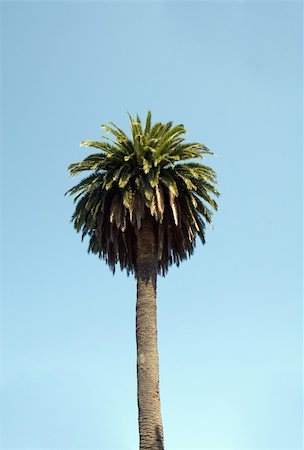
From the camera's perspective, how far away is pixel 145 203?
32.5 m

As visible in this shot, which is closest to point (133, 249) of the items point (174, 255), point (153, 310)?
point (174, 255)

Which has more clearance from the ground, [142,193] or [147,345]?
[142,193]

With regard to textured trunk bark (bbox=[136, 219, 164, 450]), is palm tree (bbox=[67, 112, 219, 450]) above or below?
above

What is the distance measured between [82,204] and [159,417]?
12.5m

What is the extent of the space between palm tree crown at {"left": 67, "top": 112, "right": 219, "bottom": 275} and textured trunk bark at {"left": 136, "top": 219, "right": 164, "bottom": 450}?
0.73 m

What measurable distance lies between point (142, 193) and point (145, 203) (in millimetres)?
545

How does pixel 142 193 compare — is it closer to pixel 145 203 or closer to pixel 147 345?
pixel 145 203

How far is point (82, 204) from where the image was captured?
115 ft

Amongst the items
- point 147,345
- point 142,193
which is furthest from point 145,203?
point 147,345

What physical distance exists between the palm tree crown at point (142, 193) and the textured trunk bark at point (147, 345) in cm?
73

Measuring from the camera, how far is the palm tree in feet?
106

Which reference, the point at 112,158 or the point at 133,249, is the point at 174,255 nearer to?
the point at 133,249

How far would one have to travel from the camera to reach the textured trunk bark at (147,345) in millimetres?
28281

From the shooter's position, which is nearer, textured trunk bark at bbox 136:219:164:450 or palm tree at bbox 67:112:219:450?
textured trunk bark at bbox 136:219:164:450
